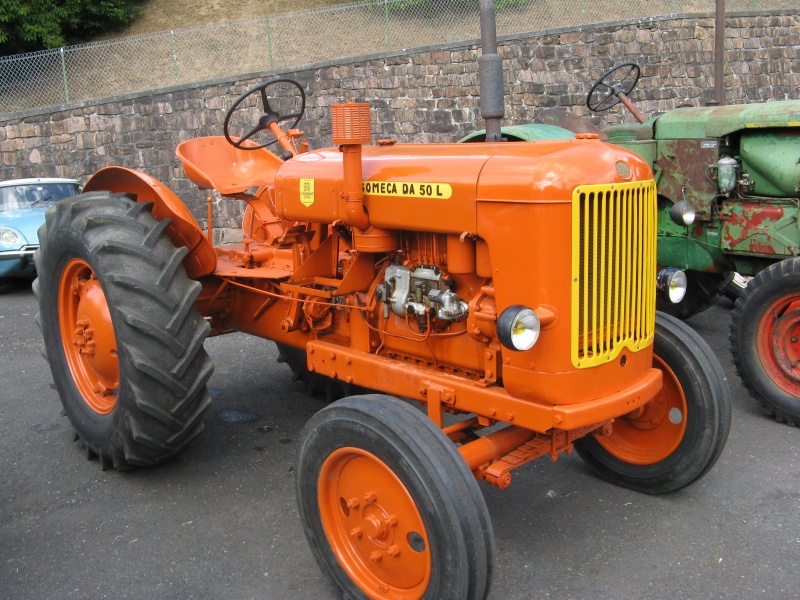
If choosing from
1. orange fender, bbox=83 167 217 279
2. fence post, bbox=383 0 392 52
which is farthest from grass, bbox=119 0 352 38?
orange fender, bbox=83 167 217 279

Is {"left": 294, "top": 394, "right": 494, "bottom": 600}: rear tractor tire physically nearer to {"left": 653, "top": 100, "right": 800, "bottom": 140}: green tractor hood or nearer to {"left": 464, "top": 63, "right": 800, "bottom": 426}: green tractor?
{"left": 464, "top": 63, "right": 800, "bottom": 426}: green tractor

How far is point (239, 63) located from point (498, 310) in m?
14.6

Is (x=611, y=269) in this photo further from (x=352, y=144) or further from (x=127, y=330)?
(x=127, y=330)

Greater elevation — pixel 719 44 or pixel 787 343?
pixel 719 44

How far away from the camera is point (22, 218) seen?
9617 mm

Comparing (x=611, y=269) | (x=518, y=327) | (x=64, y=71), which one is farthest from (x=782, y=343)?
(x=64, y=71)

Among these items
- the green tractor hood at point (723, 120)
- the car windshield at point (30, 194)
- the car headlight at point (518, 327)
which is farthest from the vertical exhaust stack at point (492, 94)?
the car windshield at point (30, 194)

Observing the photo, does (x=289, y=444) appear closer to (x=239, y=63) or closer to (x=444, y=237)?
(x=444, y=237)

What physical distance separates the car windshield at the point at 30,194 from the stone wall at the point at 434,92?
2672 mm

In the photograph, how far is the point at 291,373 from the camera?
555 cm

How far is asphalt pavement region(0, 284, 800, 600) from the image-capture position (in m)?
2.99

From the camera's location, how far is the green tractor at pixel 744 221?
4.51m

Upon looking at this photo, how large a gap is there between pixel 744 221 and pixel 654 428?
2.22 meters

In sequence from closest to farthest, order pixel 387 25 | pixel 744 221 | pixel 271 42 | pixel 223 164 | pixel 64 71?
pixel 223 164, pixel 744 221, pixel 64 71, pixel 271 42, pixel 387 25
